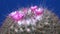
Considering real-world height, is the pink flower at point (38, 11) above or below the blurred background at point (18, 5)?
below

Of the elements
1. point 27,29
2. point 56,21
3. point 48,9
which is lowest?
point 27,29

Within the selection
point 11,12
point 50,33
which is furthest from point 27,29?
point 11,12

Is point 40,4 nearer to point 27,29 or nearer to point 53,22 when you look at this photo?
point 53,22

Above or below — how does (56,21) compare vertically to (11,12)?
below

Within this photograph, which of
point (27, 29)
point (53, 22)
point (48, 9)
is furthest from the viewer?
point (48, 9)

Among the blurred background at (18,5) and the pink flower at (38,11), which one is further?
the blurred background at (18,5)

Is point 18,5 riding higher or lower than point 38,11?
higher

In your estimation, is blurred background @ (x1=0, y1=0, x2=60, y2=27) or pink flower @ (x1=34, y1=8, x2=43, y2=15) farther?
blurred background @ (x1=0, y1=0, x2=60, y2=27)

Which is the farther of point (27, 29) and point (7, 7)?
point (7, 7)

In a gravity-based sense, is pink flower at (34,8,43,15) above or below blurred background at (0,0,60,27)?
below

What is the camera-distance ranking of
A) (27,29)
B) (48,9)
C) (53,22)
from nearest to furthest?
1. (27,29)
2. (53,22)
3. (48,9)

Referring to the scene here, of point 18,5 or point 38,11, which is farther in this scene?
point 18,5
